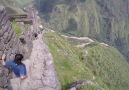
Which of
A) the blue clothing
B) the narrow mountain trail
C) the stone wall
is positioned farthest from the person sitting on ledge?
the narrow mountain trail

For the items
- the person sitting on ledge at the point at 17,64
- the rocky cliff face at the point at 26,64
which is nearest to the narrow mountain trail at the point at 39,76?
the rocky cliff face at the point at 26,64

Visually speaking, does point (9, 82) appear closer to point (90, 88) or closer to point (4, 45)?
point (4, 45)

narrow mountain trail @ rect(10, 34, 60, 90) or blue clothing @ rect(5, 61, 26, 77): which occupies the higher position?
blue clothing @ rect(5, 61, 26, 77)

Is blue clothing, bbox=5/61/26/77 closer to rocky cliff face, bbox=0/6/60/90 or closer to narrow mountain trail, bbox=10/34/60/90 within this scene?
rocky cliff face, bbox=0/6/60/90

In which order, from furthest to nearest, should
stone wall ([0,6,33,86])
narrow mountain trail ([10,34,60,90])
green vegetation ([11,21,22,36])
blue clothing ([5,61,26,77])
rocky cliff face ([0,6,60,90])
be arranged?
green vegetation ([11,21,22,36]) < narrow mountain trail ([10,34,60,90]) < rocky cliff face ([0,6,60,90]) < stone wall ([0,6,33,86]) < blue clothing ([5,61,26,77])

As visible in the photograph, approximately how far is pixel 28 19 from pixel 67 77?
1442 centimetres

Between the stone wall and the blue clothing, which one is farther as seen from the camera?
the stone wall

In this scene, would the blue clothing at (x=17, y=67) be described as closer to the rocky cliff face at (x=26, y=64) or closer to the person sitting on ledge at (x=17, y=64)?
the person sitting on ledge at (x=17, y=64)

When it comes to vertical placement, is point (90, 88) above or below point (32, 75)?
below

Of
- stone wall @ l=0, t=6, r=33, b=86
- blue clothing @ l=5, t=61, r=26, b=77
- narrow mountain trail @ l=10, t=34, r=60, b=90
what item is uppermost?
stone wall @ l=0, t=6, r=33, b=86

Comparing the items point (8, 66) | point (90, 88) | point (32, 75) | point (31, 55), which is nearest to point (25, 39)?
point (31, 55)

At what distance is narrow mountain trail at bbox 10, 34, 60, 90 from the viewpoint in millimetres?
26134

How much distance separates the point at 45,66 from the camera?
32219mm

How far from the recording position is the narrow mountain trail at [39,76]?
26134mm
